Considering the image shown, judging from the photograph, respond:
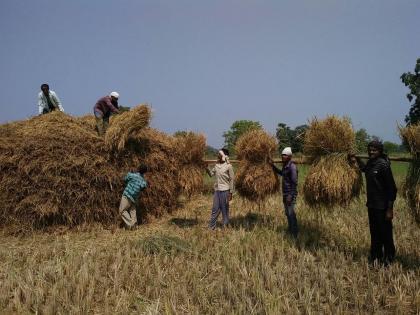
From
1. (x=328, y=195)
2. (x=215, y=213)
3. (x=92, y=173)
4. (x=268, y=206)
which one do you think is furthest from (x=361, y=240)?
(x=92, y=173)

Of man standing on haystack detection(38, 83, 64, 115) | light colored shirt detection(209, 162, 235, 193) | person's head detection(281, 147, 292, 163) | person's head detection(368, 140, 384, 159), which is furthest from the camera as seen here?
man standing on haystack detection(38, 83, 64, 115)

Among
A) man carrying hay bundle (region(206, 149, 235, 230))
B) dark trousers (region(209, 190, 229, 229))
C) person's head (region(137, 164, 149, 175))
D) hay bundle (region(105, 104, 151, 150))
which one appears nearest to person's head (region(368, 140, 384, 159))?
man carrying hay bundle (region(206, 149, 235, 230))

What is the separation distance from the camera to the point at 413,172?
5242mm

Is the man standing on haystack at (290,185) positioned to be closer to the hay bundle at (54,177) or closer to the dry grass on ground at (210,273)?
the dry grass on ground at (210,273)

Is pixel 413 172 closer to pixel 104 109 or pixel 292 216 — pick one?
pixel 292 216

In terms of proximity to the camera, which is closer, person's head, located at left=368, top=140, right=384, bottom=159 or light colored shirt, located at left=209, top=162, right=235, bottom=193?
person's head, located at left=368, top=140, right=384, bottom=159

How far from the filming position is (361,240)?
6836mm

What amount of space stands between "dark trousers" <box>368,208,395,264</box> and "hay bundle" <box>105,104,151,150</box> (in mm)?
5021

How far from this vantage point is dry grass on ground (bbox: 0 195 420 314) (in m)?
→ 4.37

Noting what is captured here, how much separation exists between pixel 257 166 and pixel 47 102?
5.34 m

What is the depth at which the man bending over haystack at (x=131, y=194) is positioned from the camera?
8242 mm

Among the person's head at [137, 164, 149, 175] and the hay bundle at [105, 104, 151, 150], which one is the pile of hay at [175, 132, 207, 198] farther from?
the hay bundle at [105, 104, 151, 150]

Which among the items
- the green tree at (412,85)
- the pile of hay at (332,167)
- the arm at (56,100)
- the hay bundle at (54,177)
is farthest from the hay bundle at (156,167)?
the green tree at (412,85)

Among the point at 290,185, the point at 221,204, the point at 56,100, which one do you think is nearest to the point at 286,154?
the point at 290,185
